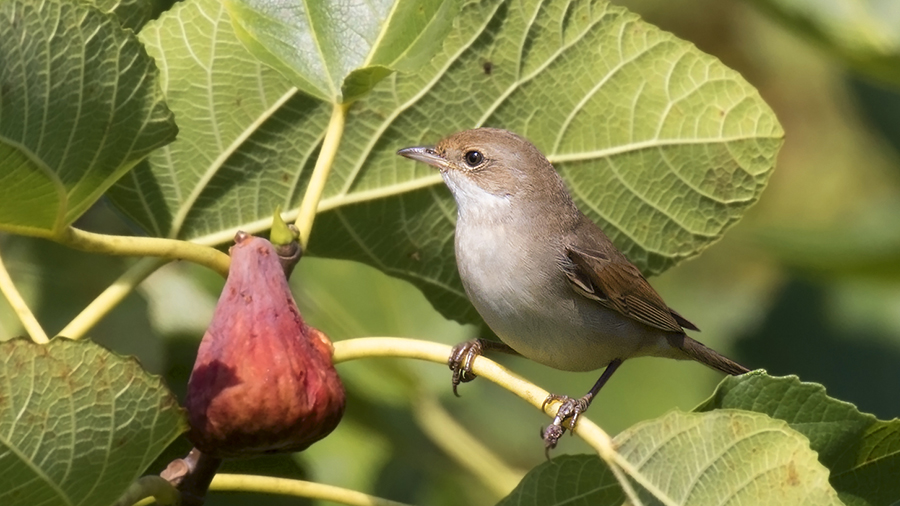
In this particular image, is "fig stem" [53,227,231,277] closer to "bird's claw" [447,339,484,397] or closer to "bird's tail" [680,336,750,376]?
"bird's claw" [447,339,484,397]

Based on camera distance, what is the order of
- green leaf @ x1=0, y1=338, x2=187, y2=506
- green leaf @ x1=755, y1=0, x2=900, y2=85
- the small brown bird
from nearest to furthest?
green leaf @ x1=0, y1=338, x2=187, y2=506 < the small brown bird < green leaf @ x1=755, y1=0, x2=900, y2=85

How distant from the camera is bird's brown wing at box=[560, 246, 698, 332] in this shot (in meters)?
3.49

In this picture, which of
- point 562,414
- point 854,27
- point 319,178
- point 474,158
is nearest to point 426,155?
point 474,158

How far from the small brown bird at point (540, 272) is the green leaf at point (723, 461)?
98 cm

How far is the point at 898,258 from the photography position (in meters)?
3.33

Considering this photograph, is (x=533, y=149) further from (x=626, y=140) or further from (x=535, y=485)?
(x=535, y=485)

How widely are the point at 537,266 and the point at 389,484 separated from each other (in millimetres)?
867

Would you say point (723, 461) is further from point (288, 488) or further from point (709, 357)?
point (709, 357)

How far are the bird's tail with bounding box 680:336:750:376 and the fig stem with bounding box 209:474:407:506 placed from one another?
180cm

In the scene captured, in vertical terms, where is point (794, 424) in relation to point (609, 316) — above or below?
above

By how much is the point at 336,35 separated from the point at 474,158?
1.12 meters

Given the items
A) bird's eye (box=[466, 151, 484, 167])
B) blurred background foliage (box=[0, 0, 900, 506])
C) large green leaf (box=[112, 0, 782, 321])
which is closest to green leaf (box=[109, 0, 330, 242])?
large green leaf (box=[112, 0, 782, 321])

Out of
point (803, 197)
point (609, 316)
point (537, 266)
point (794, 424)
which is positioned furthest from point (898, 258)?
point (803, 197)

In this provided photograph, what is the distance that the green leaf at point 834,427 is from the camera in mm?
2137
